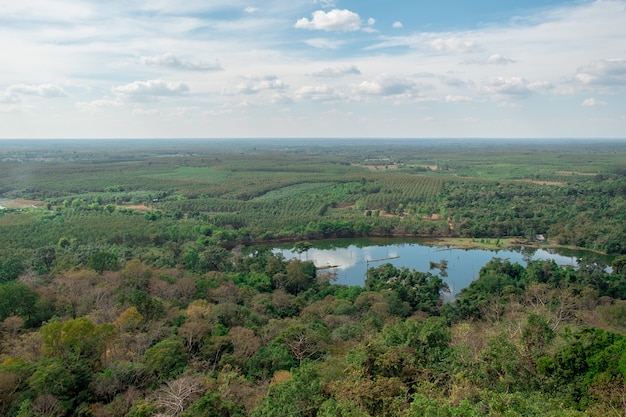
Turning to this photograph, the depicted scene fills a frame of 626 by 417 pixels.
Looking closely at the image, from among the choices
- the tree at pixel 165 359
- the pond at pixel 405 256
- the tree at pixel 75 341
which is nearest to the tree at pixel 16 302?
the tree at pixel 75 341

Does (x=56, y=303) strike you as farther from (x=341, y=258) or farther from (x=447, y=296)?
(x=341, y=258)

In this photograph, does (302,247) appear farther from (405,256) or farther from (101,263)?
(101,263)

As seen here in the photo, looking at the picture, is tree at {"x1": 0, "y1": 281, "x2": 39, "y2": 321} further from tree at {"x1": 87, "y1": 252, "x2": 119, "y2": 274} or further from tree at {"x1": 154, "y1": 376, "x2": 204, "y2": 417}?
tree at {"x1": 154, "y1": 376, "x2": 204, "y2": 417}

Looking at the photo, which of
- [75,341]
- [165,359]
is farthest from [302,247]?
[75,341]

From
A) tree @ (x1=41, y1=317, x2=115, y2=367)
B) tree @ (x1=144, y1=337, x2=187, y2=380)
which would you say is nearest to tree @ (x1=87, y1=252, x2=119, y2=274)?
tree @ (x1=41, y1=317, x2=115, y2=367)

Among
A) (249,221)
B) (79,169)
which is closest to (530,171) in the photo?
(249,221)
